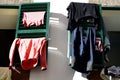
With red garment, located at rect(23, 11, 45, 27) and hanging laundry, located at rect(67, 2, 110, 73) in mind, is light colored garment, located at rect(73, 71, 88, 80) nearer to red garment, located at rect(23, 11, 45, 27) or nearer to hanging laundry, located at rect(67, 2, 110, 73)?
hanging laundry, located at rect(67, 2, 110, 73)

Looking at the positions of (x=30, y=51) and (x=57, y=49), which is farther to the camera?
(x=57, y=49)

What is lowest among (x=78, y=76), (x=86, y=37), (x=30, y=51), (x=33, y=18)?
(x=78, y=76)

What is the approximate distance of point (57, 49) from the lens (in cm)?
744

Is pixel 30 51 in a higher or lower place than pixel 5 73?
higher

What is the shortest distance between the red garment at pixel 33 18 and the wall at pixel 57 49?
29 centimetres

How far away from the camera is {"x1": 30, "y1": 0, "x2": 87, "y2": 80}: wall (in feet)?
23.7

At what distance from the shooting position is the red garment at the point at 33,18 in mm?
7422

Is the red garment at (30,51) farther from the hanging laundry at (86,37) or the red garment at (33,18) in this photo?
the hanging laundry at (86,37)

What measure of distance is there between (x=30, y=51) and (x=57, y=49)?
2.12 ft

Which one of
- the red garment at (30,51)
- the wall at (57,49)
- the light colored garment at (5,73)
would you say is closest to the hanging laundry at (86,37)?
the wall at (57,49)

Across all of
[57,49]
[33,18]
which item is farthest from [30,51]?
[33,18]

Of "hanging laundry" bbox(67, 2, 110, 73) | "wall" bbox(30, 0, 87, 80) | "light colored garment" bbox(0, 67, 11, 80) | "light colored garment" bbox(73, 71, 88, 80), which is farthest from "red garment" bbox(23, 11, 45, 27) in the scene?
"light colored garment" bbox(73, 71, 88, 80)

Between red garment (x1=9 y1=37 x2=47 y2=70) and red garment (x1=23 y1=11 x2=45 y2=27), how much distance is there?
37 cm

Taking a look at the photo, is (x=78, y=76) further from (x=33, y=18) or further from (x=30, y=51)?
(x=33, y=18)
